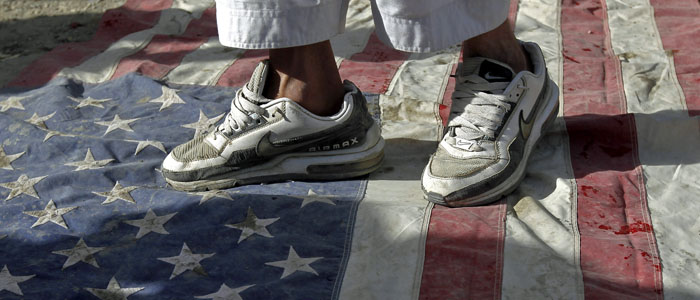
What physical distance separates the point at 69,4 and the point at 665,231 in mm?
2730

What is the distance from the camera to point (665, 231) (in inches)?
60.5

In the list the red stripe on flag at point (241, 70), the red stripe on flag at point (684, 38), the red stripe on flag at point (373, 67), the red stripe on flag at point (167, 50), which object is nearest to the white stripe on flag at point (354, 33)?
the red stripe on flag at point (373, 67)

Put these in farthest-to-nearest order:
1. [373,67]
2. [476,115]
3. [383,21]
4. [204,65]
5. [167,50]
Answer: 1. [167,50]
2. [204,65]
3. [373,67]
4. [476,115]
5. [383,21]

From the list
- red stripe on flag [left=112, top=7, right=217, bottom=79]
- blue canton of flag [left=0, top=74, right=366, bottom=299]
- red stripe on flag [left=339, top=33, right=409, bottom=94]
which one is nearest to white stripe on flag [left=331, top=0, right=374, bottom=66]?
red stripe on flag [left=339, top=33, right=409, bottom=94]

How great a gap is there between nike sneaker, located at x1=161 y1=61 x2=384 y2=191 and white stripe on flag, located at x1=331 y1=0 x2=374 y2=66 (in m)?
0.81

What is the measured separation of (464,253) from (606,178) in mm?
450

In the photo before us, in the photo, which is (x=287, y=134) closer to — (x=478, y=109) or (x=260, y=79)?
(x=260, y=79)

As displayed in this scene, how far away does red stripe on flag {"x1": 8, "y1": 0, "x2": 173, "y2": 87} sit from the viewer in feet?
8.46

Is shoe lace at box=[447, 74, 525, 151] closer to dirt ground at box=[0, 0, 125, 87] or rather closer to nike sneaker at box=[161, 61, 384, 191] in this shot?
nike sneaker at box=[161, 61, 384, 191]

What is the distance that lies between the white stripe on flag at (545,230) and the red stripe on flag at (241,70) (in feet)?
3.22

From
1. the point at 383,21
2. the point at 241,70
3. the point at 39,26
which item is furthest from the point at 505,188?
the point at 39,26

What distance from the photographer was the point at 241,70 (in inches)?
99.0

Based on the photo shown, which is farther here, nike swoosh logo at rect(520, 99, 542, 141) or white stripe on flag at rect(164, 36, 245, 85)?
white stripe on flag at rect(164, 36, 245, 85)

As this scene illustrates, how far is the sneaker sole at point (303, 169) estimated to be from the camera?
177 centimetres
